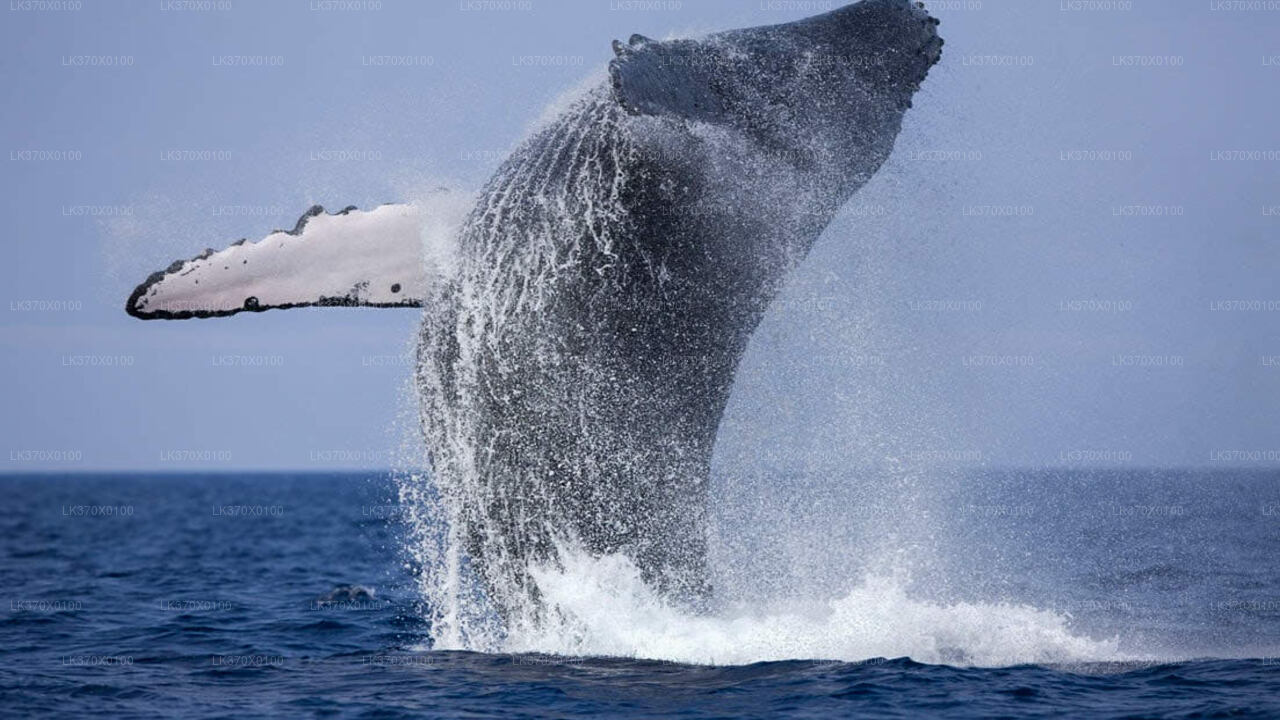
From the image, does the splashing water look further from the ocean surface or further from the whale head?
the whale head

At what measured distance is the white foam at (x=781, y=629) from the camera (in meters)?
9.77

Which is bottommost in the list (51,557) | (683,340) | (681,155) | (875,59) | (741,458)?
→ (51,557)

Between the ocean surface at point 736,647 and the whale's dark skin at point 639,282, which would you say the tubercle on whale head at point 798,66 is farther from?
the ocean surface at point 736,647

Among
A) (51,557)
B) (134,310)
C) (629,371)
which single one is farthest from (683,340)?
(51,557)

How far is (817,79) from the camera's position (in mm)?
9695

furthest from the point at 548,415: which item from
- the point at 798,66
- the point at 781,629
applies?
the point at 798,66

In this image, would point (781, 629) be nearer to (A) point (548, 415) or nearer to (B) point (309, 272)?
(A) point (548, 415)

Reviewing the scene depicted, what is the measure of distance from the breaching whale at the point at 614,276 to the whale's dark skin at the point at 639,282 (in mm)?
15

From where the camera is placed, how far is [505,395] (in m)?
9.33

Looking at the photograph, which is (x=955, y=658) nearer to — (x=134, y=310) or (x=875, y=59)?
(x=875, y=59)

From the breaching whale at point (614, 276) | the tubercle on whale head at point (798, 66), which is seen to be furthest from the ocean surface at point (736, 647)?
the tubercle on whale head at point (798, 66)

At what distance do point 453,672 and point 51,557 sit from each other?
23959mm

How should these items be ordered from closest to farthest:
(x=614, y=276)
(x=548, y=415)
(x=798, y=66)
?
1. (x=614, y=276)
2. (x=548, y=415)
3. (x=798, y=66)

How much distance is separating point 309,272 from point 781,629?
4.58 m
